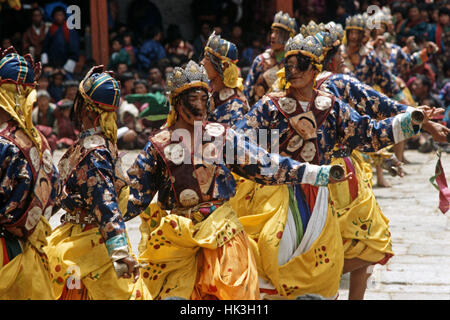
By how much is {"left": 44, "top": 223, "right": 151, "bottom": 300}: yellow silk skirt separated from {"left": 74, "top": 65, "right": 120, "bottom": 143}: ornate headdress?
1.59 ft

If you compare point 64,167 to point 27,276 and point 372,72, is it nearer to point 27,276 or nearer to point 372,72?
point 27,276

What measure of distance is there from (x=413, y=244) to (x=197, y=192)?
388 cm

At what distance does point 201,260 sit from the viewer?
14.0ft

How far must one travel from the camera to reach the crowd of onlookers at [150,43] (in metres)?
13.7

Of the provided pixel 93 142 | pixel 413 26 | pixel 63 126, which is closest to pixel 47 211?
pixel 93 142

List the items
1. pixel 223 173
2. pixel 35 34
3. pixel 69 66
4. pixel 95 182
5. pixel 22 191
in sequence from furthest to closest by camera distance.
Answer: pixel 35 34
pixel 69 66
pixel 223 173
pixel 95 182
pixel 22 191

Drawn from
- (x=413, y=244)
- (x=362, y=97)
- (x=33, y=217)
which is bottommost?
(x=413, y=244)

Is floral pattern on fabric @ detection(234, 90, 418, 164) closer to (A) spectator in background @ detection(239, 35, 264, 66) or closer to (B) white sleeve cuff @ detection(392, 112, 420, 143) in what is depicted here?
(B) white sleeve cuff @ detection(392, 112, 420, 143)

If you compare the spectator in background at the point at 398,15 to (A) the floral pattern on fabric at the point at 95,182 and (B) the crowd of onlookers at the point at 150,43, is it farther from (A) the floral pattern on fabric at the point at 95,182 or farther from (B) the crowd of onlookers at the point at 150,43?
(A) the floral pattern on fabric at the point at 95,182

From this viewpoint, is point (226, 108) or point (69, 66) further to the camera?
point (69, 66)

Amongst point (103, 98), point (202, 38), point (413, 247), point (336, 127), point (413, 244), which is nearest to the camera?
point (103, 98)

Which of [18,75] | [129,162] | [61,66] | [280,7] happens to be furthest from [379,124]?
[61,66]

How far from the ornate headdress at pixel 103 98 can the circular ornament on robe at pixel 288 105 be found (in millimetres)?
1078
